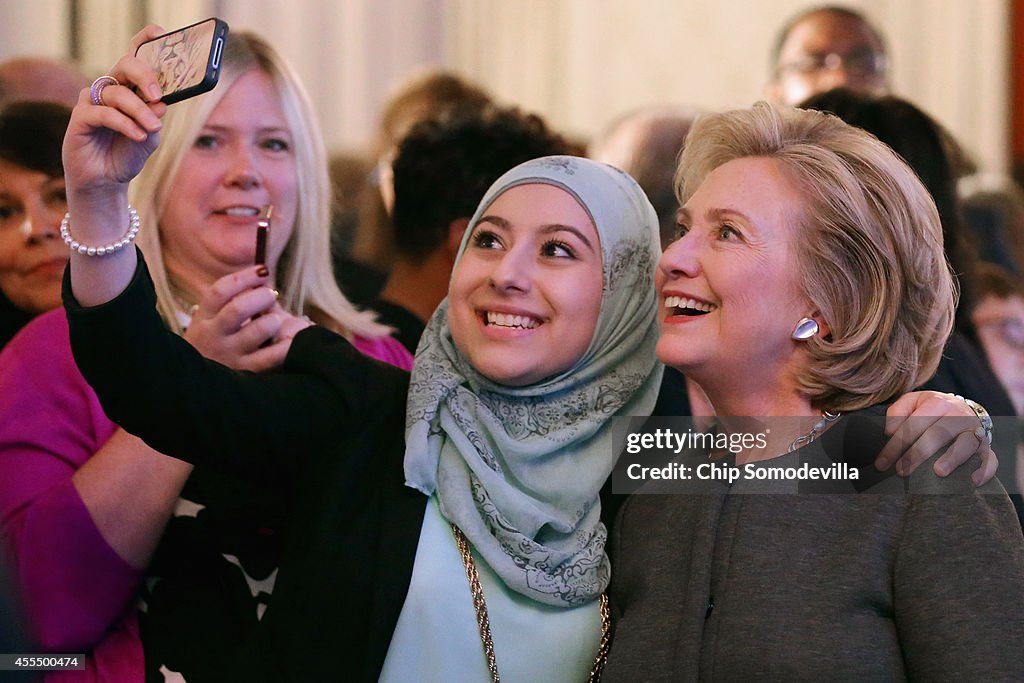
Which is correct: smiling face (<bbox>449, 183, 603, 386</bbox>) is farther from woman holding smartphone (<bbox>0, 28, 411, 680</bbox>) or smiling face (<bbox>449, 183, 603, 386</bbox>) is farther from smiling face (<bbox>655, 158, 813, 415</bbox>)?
woman holding smartphone (<bbox>0, 28, 411, 680</bbox>)

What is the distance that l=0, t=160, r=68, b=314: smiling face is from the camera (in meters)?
2.42

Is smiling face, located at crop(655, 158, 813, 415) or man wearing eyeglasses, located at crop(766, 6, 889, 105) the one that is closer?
smiling face, located at crop(655, 158, 813, 415)

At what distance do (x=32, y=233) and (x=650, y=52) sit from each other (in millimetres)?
4373

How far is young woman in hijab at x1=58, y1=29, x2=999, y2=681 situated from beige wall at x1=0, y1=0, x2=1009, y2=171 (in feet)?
13.3

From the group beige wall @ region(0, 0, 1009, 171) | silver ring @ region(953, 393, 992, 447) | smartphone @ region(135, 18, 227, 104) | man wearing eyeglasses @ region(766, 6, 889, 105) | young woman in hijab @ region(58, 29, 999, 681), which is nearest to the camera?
smartphone @ region(135, 18, 227, 104)

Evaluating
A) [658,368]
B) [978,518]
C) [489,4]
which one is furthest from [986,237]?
[489,4]

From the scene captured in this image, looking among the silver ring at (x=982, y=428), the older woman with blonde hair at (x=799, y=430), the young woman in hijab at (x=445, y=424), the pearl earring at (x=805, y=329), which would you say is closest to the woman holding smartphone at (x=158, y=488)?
the young woman in hijab at (x=445, y=424)

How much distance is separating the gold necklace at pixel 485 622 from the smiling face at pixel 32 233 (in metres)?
1.03

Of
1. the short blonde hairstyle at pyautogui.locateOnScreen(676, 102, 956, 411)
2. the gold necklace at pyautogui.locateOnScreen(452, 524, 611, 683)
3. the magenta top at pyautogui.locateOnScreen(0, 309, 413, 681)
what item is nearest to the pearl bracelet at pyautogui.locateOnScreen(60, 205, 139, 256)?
the magenta top at pyautogui.locateOnScreen(0, 309, 413, 681)

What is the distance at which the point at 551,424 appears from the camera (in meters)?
2.08

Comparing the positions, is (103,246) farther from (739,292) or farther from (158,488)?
→ (739,292)

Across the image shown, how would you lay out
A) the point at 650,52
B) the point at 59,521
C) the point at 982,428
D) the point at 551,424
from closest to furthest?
1. the point at 982,428
2. the point at 59,521
3. the point at 551,424
4. the point at 650,52

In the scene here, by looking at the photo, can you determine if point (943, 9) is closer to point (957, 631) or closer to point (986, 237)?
point (986, 237)

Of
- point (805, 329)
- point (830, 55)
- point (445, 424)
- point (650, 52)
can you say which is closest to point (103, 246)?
point (445, 424)
